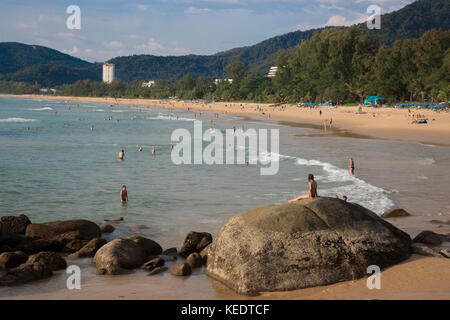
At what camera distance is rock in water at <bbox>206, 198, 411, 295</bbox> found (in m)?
8.08

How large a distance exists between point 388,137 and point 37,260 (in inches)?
1479

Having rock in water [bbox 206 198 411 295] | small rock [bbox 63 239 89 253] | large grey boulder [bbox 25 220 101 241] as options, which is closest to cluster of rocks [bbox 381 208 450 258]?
rock in water [bbox 206 198 411 295]

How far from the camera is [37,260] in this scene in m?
9.85

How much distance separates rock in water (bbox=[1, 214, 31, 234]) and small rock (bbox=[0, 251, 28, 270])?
2.41m

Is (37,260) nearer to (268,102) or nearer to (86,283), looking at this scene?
(86,283)

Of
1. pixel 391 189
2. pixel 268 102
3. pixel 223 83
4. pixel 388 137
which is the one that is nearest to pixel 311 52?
pixel 268 102

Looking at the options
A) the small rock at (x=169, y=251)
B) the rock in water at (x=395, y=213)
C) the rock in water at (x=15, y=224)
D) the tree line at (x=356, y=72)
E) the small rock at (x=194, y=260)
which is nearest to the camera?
the small rock at (x=194, y=260)

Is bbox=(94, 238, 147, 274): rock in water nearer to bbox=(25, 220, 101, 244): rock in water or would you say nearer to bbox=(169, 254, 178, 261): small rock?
bbox=(169, 254, 178, 261): small rock

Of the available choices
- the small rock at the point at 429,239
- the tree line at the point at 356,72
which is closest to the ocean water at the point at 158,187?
the small rock at the point at 429,239

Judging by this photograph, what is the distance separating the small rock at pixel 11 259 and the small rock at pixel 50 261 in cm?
25

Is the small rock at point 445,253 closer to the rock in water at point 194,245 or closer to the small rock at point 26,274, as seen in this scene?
the rock in water at point 194,245

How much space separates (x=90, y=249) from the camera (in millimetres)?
11086

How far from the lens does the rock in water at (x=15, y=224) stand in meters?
12.3

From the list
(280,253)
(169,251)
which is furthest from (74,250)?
(280,253)
